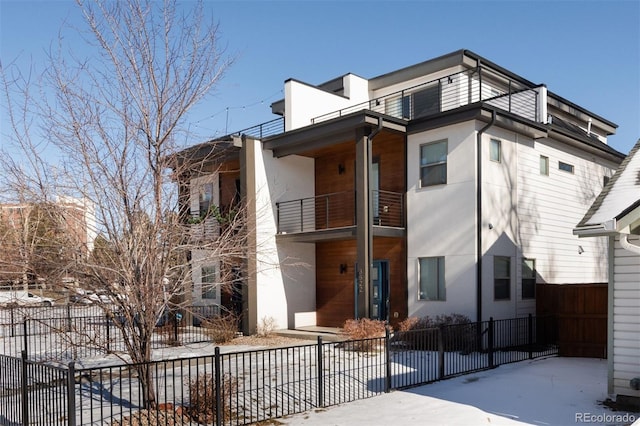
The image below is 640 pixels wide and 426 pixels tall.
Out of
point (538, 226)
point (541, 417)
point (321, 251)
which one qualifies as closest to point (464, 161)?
point (538, 226)

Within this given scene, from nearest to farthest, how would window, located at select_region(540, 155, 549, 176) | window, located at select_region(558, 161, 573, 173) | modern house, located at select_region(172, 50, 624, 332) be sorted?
modern house, located at select_region(172, 50, 624, 332), window, located at select_region(540, 155, 549, 176), window, located at select_region(558, 161, 573, 173)

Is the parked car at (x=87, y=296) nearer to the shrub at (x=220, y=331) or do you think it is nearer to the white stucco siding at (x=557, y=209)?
the shrub at (x=220, y=331)

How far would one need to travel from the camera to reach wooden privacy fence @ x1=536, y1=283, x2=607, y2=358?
12.9 metres

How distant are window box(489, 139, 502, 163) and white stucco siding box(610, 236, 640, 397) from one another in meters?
7.00

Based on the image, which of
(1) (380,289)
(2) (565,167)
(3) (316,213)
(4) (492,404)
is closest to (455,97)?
(2) (565,167)

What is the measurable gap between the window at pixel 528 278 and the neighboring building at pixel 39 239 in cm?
1267

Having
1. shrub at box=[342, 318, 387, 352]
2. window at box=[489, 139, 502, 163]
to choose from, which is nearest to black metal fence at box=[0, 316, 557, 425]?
shrub at box=[342, 318, 387, 352]

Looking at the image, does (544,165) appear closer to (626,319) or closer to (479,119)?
(479,119)

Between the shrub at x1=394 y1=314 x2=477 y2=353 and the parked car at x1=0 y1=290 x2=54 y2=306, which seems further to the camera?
the shrub at x1=394 y1=314 x2=477 y2=353

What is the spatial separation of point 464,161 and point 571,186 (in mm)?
5448

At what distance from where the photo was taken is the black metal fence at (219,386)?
7219 millimetres

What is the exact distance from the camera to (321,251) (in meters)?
19.5

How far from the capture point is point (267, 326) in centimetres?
1784

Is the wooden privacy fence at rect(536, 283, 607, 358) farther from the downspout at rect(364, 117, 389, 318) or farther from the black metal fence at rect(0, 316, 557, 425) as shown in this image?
the downspout at rect(364, 117, 389, 318)
